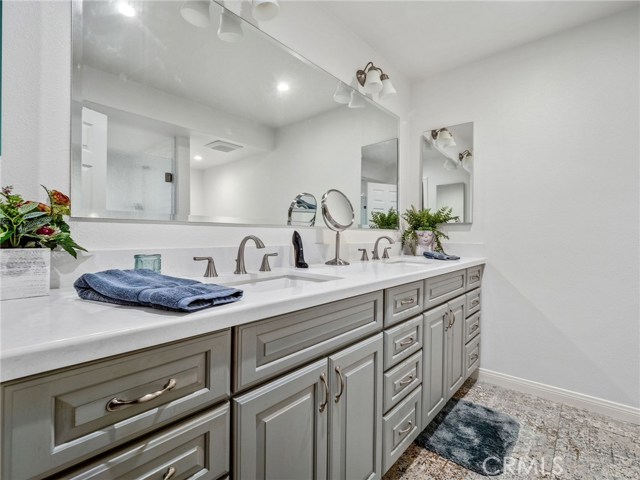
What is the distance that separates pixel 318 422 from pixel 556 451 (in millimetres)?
1404

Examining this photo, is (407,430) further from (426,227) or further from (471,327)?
(426,227)

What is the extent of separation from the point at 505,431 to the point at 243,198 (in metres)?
1.85

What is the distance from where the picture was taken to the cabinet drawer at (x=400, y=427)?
4.07 ft

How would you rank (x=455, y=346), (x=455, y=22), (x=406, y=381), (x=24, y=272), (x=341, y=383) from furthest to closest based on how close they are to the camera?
1. (x=455, y=22)
2. (x=455, y=346)
3. (x=406, y=381)
4. (x=341, y=383)
5. (x=24, y=272)

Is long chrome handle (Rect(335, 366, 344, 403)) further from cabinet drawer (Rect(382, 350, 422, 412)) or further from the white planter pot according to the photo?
the white planter pot

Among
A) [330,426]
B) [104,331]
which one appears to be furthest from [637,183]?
[104,331]

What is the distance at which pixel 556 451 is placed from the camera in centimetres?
155

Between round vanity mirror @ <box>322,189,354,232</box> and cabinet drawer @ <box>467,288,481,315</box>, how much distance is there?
0.96m

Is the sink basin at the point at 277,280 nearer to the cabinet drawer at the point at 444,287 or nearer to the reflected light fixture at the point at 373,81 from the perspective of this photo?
the cabinet drawer at the point at 444,287

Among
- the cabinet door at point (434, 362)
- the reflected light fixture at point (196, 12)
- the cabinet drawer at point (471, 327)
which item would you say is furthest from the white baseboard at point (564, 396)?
the reflected light fixture at point (196, 12)

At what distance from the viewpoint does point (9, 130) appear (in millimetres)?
871

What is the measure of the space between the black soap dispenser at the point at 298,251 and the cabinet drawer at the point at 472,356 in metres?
1.30

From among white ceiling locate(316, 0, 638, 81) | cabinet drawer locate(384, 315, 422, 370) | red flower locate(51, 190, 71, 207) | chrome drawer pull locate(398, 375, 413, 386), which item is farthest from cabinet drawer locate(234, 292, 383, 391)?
white ceiling locate(316, 0, 638, 81)

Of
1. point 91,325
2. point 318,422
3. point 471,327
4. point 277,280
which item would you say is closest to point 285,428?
point 318,422
